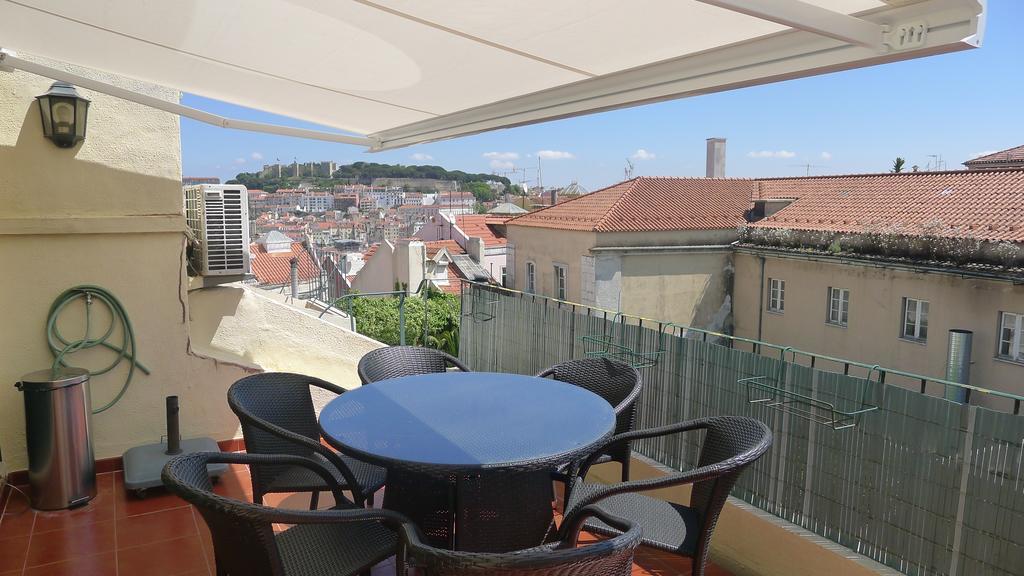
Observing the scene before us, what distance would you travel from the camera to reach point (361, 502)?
10.9 ft

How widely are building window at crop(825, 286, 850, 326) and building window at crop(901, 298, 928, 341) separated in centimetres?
169

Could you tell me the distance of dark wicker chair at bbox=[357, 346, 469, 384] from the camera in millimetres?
4469

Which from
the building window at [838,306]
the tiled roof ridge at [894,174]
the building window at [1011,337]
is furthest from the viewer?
the tiled roof ridge at [894,174]

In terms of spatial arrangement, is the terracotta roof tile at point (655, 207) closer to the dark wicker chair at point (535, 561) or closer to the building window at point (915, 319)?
the building window at point (915, 319)

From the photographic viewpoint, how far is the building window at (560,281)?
2603cm

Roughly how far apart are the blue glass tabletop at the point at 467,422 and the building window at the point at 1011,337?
55.3ft

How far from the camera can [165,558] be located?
3.98m

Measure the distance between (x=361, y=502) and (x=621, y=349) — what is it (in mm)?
2348

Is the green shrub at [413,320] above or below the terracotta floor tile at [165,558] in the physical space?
below

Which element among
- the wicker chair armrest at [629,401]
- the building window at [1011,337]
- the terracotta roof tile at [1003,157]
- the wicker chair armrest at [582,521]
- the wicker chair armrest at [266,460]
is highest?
the terracotta roof tile at [1003,157]

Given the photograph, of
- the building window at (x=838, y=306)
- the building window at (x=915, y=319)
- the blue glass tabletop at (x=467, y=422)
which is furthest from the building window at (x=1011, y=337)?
the blue glass tabletop at (x=467, y=422)

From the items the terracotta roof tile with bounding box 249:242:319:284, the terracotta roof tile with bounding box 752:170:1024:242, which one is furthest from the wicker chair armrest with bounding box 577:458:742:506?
the terracotta roof tile with bounding box 249:242:319:284

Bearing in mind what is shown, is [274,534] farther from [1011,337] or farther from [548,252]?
[548,252]

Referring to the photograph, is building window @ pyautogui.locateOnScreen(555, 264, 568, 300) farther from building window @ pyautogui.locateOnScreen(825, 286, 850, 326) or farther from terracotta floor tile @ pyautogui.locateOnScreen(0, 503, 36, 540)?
terracotta floor tile @ pyautogui.locateOnScreen(0, 503, 36, 540)
